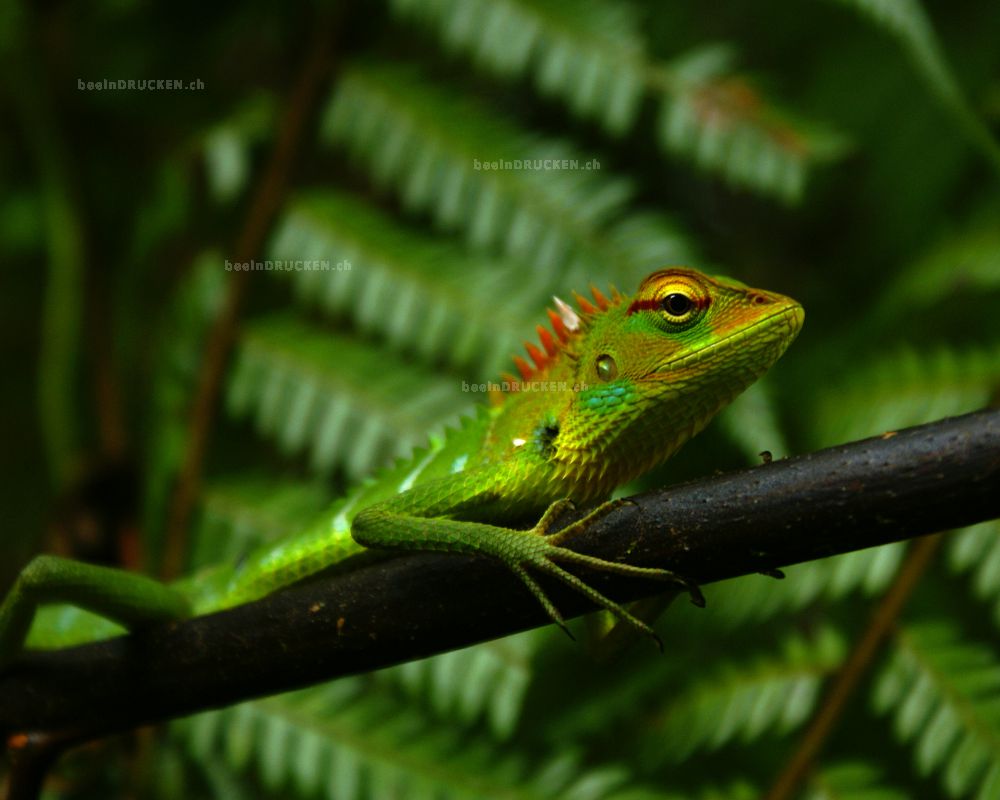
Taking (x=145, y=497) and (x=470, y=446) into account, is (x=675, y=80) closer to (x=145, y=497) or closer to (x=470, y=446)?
(x=470, y=446)

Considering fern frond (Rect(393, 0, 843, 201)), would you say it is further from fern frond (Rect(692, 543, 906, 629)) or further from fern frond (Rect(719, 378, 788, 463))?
fern frond (Rect(692, 543, 906, 629))

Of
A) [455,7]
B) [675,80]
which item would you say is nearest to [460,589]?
[675,80]

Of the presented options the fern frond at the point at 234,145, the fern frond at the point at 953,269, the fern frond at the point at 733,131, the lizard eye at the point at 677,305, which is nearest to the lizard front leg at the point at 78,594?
the lizard eye at the point at 677,305

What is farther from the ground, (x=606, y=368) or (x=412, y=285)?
(x=606, y=368)

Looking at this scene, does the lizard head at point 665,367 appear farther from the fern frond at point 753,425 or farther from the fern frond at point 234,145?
the fern frond at point 234,145

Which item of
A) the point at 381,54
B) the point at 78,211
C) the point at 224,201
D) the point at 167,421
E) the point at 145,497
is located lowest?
the point at 145,497

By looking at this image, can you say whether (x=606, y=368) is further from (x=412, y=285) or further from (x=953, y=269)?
(x=953, y=269)

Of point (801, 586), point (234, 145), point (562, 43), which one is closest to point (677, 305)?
point (801, 586)
